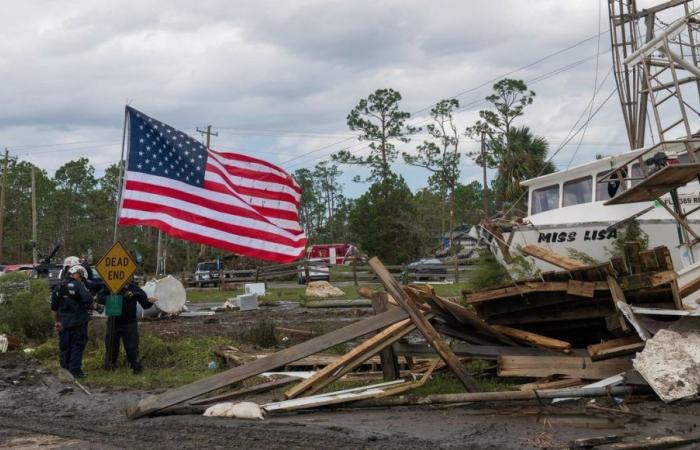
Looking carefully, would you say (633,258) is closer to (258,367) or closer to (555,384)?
(555,384)

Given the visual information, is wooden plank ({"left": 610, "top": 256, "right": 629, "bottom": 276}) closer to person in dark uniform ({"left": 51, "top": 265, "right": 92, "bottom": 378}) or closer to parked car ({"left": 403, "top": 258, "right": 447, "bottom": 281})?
person in dark uniform ({"left": 51, "top": 265, "right": 92, "bottom": 378})

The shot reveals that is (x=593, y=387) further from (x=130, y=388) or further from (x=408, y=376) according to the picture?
(x=130, y=388)

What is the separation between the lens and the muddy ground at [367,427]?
23.1ft

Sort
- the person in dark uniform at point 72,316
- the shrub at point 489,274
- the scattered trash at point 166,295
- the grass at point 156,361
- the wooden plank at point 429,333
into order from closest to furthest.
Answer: the wooden plank at point 429,333, the grass at point 156,361, the person in dark uniform at point 72,316, the shrub at point 489,274, the scattered trash at point 166,295

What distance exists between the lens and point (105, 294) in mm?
12188

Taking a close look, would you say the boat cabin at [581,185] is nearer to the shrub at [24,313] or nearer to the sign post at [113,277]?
the sign post at [113,277]

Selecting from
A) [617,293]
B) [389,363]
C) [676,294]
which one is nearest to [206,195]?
[389,363]

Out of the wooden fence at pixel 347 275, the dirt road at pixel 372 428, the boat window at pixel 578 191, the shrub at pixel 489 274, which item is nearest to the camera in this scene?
the dirt road at pixel 372 428

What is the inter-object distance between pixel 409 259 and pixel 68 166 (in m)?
54.3

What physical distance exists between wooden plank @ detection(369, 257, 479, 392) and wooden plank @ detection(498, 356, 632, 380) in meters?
0.53

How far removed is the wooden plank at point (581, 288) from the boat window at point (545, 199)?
32.1ft

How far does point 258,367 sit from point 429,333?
6.38 feet

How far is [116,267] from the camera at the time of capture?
1209cm

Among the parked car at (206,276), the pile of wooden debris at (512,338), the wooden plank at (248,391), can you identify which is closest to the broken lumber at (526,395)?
the pile of wooden debris at (512,338)
